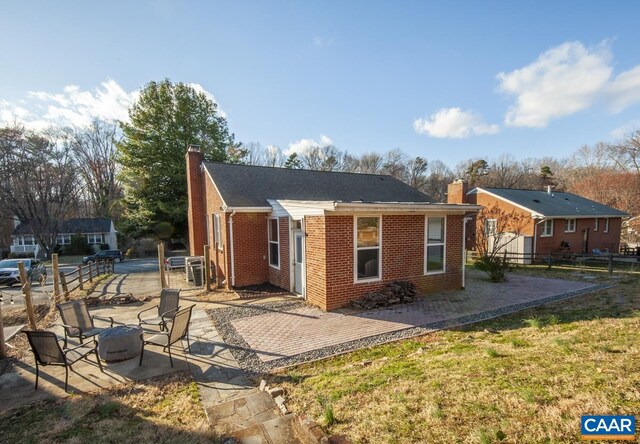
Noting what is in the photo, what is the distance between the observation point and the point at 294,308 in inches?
329

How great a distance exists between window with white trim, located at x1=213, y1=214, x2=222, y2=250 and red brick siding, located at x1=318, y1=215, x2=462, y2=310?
556cm

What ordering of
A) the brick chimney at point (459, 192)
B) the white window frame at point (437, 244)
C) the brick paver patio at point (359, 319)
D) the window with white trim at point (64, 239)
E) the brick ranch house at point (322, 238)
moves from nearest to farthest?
1. the brick paver patio at point (359, 319)
2. the brick ranch house at point (322, 238)
3. the white window frame at point (437, 244)
4. the brick chimney at point (459, 192)
5. the window with white trim at point (64, 239)

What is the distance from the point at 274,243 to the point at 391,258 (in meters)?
4.71

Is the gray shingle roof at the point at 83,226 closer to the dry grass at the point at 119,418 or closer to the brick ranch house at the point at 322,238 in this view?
the brick ranch house at the point at 322,238

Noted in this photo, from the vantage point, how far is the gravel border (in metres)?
5.18

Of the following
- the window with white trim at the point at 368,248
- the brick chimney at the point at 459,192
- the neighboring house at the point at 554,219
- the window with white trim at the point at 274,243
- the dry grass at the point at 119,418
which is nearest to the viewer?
the dry grass at the point at 119,418

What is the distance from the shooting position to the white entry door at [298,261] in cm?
956

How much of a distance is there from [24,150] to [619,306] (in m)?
42.0

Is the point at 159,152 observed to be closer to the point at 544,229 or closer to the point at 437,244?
the point at 437,244

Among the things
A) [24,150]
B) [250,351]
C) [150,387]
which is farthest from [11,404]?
[24,150]

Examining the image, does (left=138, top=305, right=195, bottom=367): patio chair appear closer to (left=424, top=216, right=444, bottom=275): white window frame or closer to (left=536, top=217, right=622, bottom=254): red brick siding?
(left=424, top=216, right=444, bottom=275): white window frame

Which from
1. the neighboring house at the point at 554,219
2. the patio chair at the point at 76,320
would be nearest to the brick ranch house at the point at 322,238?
the patio chair at the point at 76,320

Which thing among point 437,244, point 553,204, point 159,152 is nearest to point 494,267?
point 437,244

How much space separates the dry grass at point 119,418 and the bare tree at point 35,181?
34.0m
